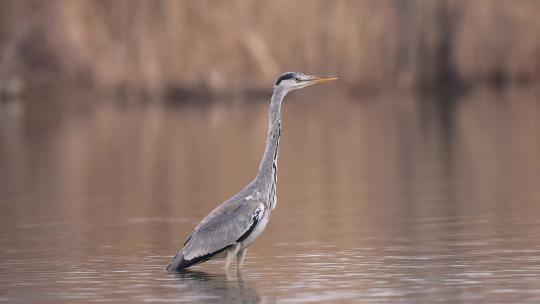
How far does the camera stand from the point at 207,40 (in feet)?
109

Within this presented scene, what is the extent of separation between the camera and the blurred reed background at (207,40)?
109ft

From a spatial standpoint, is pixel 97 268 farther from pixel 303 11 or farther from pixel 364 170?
pixel 303 11

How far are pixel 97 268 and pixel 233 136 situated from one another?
1462cm

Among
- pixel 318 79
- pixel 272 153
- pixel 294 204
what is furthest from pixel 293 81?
pixel 294 204

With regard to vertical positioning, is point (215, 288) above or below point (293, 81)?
below

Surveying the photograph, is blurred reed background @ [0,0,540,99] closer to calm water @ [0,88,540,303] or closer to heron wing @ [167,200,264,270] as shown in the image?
calm water @ [0,88,540,303]

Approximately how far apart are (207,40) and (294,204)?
18001 mm

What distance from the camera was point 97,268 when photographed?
10.9m

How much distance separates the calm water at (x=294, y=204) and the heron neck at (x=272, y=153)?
632 mm

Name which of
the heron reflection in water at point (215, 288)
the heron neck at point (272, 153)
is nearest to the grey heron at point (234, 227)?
the heron neck at point (272, 153)

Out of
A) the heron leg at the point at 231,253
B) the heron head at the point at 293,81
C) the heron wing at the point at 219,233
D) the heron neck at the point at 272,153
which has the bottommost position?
the heron leg at the point at 231,253

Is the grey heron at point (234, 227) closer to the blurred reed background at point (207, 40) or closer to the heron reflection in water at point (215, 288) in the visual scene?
the heron reflection in water at point (215, 288)

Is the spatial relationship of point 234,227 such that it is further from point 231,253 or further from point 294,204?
point 294,204

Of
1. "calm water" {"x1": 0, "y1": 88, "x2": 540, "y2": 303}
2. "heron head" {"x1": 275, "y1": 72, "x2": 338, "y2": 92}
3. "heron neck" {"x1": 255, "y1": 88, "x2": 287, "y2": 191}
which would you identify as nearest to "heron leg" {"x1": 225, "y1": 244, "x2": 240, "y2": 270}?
"calm water" {"x1": 0, "y1": 88, "x2": 540, "y2": 303}
